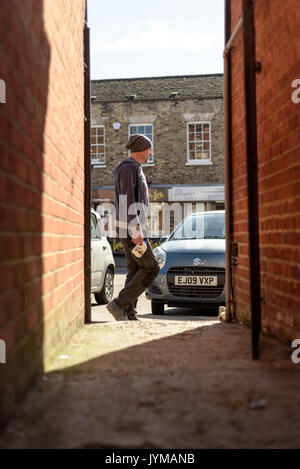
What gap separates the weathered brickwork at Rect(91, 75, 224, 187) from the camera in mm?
22266

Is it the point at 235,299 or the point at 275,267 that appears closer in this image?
the point at 275,267

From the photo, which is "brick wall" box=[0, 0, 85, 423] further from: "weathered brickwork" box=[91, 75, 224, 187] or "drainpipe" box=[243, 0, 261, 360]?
"weathered brickwork" box=[91, 75, 224, 187]

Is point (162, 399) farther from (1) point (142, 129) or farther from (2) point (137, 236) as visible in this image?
(1) point (142, 129)

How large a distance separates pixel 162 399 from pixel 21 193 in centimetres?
117

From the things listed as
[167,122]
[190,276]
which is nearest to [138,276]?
[190,276]

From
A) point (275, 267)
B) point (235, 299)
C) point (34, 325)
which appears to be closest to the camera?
point (34, 325)

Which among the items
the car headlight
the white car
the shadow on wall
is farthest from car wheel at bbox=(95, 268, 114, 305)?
the shadow on wall

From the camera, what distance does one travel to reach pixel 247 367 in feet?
9.53

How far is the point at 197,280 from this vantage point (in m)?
6.99

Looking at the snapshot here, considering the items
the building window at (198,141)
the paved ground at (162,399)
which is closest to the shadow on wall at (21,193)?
the paved ground at (162,399)

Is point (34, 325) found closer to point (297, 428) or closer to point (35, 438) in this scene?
point (35, 438)

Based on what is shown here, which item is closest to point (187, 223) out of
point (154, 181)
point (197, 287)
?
point (197, 287)

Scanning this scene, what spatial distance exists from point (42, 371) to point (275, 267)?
1833 mm

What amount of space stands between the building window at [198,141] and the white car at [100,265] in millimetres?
13793
